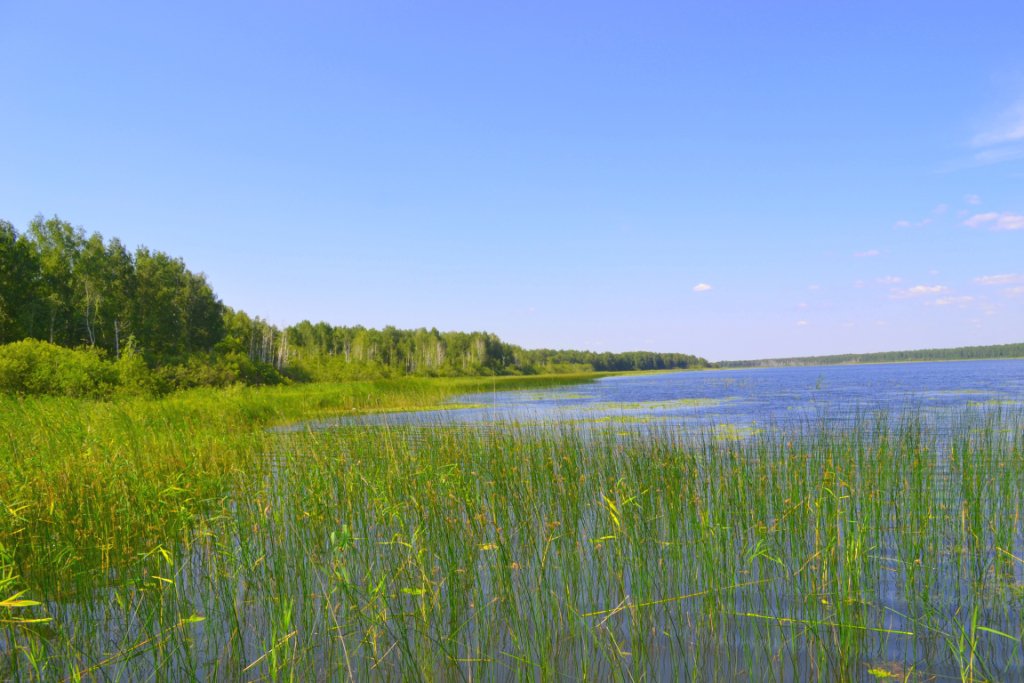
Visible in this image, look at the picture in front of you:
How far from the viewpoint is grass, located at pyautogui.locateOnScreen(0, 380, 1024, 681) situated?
3.67 meters

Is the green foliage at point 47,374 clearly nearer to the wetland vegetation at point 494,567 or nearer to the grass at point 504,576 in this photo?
the wetland vegetation at point 494,567

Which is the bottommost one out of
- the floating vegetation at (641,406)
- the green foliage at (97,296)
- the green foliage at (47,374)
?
the floating vegetation at (641,406)

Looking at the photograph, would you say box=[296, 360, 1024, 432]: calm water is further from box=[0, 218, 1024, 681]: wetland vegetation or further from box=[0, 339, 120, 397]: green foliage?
box=[0, 339, 120, 397]: green foliage

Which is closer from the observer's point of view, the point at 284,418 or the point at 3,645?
the point at 3,645

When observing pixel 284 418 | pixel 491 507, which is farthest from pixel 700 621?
pixel 284 418

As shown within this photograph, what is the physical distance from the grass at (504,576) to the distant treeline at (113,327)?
59.9 feet

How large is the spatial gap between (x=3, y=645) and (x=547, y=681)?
3.58m

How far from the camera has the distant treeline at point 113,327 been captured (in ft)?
73.7

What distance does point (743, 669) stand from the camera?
3.63 metres

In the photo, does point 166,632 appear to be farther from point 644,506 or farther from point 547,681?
point 644,506

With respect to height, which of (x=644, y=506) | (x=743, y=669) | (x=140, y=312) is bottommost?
(x=743, y=669)

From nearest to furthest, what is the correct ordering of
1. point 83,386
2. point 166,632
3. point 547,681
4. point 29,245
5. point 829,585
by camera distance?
point 547,681 < point 166,632 < point 829,585 < point 83,386 < point 29,245

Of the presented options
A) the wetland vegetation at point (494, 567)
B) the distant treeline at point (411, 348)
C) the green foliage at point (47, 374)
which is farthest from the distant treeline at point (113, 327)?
the wetland vegetation at point (494, 567)

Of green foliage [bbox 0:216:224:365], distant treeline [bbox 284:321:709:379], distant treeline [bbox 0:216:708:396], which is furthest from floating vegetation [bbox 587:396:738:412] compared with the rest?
distant treeline [bbox 284:321:709:379]
